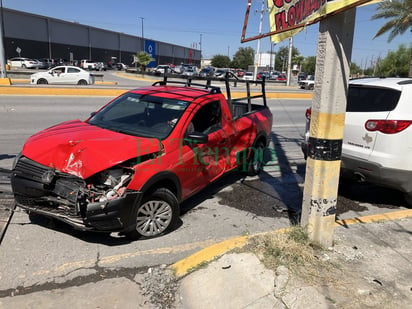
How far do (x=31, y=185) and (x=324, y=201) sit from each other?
302 centimetres

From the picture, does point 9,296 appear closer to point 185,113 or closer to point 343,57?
point 185,113

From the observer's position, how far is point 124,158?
369cm

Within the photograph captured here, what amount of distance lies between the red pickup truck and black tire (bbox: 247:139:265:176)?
1.10 metres

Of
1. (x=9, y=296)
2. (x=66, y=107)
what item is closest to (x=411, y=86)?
(x=9, y=296)

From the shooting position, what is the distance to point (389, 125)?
459 centimetres

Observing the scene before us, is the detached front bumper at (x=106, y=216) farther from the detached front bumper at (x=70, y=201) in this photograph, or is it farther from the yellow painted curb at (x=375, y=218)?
the yellow painted curb at (x=375, y=218)

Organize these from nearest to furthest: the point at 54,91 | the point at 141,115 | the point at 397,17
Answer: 1. the point at 141,115
2. the point at 54,91
3. the point at 397,17

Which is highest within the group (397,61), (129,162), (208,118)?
(397,61)

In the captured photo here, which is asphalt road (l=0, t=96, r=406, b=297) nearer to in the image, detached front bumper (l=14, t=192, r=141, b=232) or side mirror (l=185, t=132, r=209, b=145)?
detached front bumper (l=14, t=192, r=141, b=232)

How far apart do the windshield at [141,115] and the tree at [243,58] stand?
112963 mm

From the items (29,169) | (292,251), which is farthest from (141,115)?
(292,251)

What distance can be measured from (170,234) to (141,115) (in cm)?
166

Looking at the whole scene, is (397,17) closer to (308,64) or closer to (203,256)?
(203,256)

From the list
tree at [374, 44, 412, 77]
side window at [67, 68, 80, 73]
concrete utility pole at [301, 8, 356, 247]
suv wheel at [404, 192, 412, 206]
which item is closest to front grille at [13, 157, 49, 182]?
concrete utility pole at [301, 8, 356, 247]
